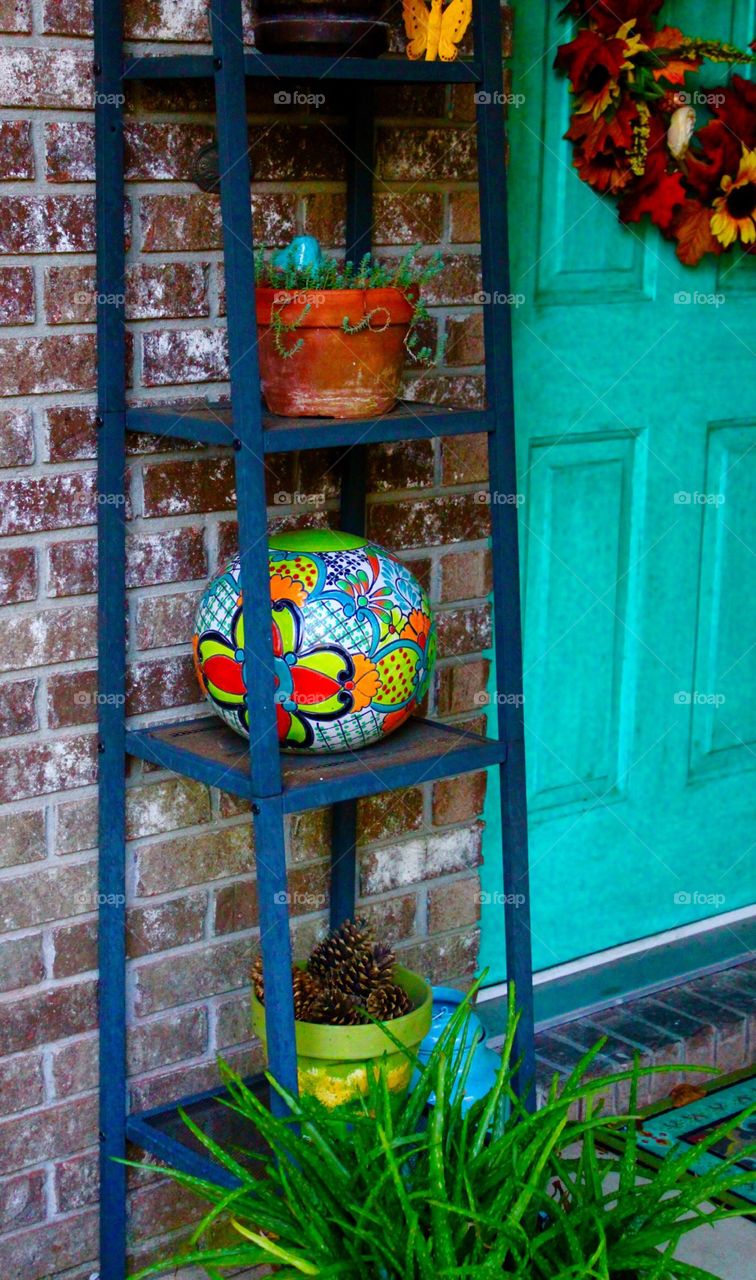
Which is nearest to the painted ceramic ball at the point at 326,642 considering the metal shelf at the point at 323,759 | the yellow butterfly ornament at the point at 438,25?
the metal shelf at the point at 323,759

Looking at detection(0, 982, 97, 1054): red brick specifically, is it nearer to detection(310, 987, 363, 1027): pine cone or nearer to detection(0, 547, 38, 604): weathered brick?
detection(310, 987, 363, 1027): pine cone

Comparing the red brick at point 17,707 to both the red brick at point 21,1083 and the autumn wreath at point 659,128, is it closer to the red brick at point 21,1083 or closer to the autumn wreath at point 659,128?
the red brick at point 21,1083

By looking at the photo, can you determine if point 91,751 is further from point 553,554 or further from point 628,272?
point 628,272

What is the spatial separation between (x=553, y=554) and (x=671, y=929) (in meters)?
0.81

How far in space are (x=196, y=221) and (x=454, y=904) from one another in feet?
3.61

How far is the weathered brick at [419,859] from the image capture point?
2.31 m

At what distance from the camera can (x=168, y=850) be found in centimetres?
205

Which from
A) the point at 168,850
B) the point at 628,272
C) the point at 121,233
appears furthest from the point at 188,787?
the point at 628,272

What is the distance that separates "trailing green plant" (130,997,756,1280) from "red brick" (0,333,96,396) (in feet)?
2.73

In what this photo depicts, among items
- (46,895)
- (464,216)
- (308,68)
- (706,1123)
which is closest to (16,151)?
(308,68)

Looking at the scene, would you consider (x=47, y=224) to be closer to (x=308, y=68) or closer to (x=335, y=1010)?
(x=308, y=68)

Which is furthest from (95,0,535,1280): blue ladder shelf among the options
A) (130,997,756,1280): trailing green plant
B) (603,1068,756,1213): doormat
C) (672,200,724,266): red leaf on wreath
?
(672,200,724,266): red leaf on wreath

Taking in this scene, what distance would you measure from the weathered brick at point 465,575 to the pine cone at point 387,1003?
2.01 ft

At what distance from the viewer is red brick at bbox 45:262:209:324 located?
5.98 ft
